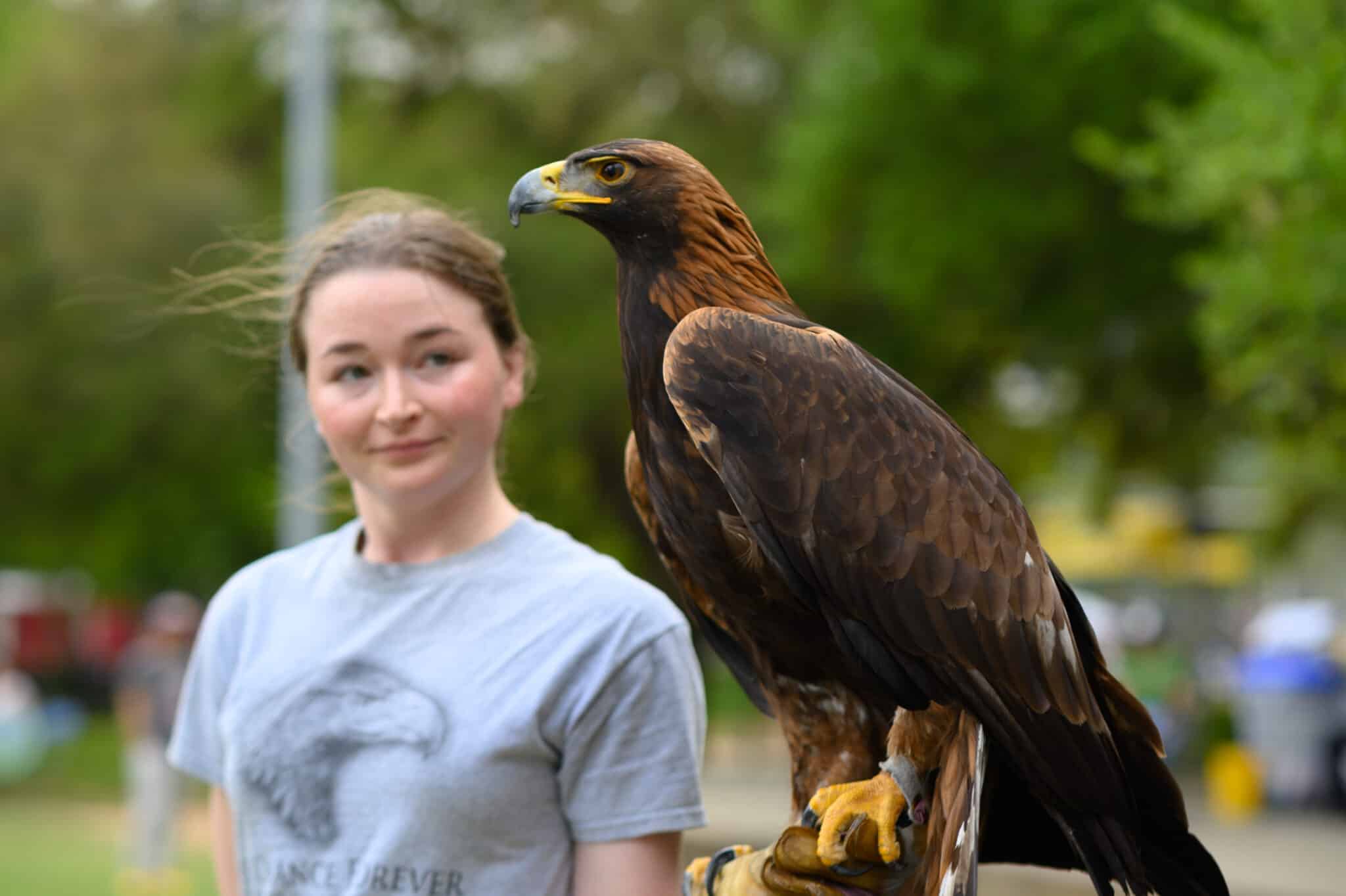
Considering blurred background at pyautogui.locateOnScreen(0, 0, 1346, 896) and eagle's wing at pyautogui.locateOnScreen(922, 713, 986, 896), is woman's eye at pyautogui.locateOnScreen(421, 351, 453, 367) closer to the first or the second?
eagle's wing at pyautogui.locateOnScreen(922, 713, 986, 896)

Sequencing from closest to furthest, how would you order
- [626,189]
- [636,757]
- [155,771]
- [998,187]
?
[626,189], [636,757], [155,771], [998,187]

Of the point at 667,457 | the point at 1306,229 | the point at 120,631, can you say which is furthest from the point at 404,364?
the point at 120,631

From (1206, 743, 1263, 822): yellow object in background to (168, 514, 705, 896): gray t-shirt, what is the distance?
11.4 m

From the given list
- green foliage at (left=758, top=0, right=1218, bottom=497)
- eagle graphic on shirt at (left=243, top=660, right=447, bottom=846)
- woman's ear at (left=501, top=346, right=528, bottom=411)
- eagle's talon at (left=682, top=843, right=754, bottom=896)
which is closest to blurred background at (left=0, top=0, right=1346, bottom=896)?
green foliage at (left=758, top=0, right=1218, bottom=497)

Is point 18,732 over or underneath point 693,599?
underneath

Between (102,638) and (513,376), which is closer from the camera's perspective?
(513,376)

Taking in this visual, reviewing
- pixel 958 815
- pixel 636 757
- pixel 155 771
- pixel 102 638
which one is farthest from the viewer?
pixel 102 638

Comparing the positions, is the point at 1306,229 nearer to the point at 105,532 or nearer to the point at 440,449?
the point at 440,449

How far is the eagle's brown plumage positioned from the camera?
2062 mm

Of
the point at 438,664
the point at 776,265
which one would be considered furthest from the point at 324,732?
the point at 776,265

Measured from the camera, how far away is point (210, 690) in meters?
2.61

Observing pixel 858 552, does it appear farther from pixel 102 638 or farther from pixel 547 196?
pixel 102 638

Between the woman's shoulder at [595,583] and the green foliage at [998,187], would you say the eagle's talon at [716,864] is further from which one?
the green foliage at [998,187]

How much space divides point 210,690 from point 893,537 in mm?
1207
